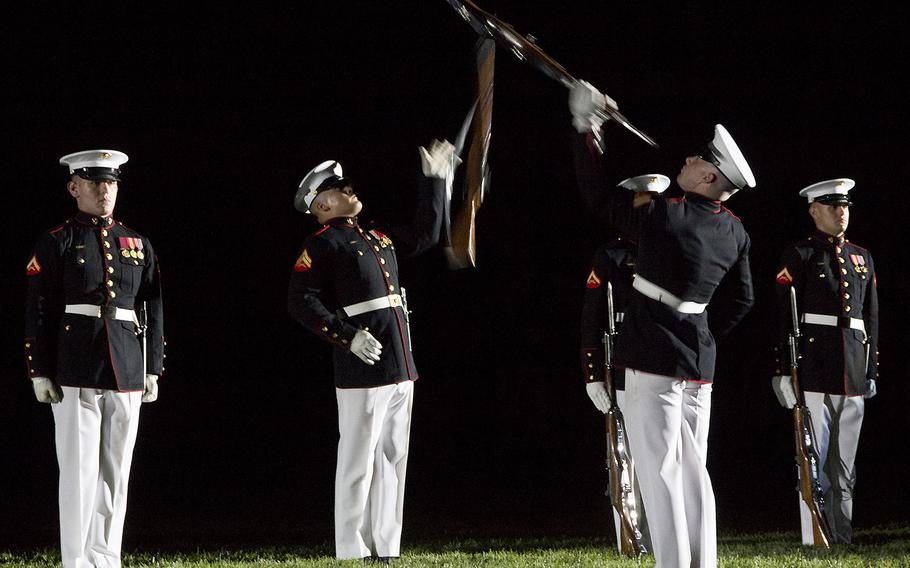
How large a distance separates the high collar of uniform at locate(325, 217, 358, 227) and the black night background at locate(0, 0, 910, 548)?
7.50 feet

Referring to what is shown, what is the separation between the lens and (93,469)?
4.30 m

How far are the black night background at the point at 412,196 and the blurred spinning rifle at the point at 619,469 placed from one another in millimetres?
1749

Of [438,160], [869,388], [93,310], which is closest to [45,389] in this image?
[93,310]

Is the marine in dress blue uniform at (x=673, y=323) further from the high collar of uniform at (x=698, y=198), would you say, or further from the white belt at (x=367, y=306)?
the white belt at (x=367, y=306)

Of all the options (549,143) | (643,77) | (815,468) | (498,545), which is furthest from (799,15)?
(498,545)

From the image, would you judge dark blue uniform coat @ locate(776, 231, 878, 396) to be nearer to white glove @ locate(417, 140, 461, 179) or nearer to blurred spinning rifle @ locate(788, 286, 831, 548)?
blurred spinning rifle @ locate(788, 286, 831, 548)

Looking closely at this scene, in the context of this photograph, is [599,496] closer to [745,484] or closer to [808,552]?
[745,484]

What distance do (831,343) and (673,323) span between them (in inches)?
65.4

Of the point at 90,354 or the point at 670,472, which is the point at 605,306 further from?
the point at 90,354

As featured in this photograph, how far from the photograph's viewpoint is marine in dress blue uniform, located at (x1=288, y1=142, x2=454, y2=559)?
4.68m

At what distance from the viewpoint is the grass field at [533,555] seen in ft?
15.7

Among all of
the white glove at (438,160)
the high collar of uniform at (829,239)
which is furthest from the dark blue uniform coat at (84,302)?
the high collar of uniform at (829,239)

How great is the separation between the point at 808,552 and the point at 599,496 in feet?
7.39

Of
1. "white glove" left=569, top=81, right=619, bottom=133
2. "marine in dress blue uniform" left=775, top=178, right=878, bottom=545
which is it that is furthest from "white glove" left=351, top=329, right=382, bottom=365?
"marine in dress blue uniform" left=775, top=178, right=878, bottom=545
